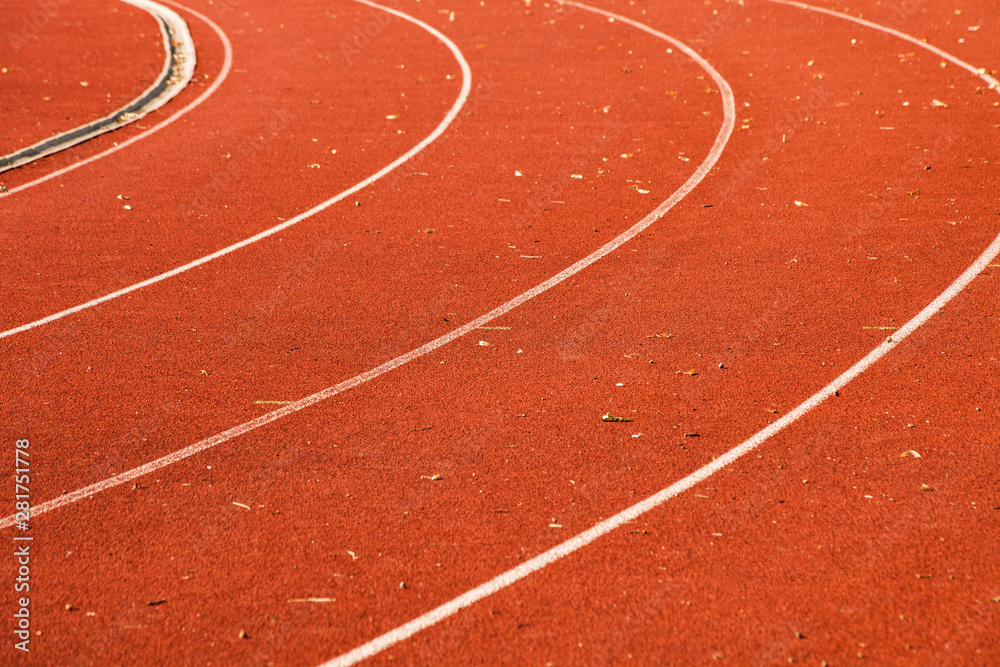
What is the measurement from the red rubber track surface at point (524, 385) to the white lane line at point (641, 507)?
62mm

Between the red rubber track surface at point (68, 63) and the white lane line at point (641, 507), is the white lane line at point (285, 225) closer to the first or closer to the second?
the red rubber track surface at point (68, 63)

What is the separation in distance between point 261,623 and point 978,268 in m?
6.24

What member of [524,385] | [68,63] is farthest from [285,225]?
[68,63]

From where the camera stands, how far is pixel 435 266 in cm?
776

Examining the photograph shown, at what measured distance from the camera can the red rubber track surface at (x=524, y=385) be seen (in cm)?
429

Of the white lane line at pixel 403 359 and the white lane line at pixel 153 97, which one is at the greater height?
the white lane line at pixel 403 359

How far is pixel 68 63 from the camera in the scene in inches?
571

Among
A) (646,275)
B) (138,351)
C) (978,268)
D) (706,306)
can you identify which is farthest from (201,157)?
(978,268)

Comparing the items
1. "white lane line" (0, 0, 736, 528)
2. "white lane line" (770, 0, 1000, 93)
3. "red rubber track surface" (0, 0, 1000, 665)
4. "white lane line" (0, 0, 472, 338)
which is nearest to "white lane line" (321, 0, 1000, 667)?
"red rubber track surface" (0, 0, 1000, 665)

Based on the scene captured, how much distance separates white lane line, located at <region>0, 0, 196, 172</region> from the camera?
35.4ft

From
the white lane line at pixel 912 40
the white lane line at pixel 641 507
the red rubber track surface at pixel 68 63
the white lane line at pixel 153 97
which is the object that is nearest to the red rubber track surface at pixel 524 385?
the white lane line at pixel 641 507

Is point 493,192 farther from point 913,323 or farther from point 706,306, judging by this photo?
point 913,323

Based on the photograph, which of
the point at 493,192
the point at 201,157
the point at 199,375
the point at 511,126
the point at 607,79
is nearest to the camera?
the point at 199,375

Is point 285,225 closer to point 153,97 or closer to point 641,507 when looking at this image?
point 641,507
